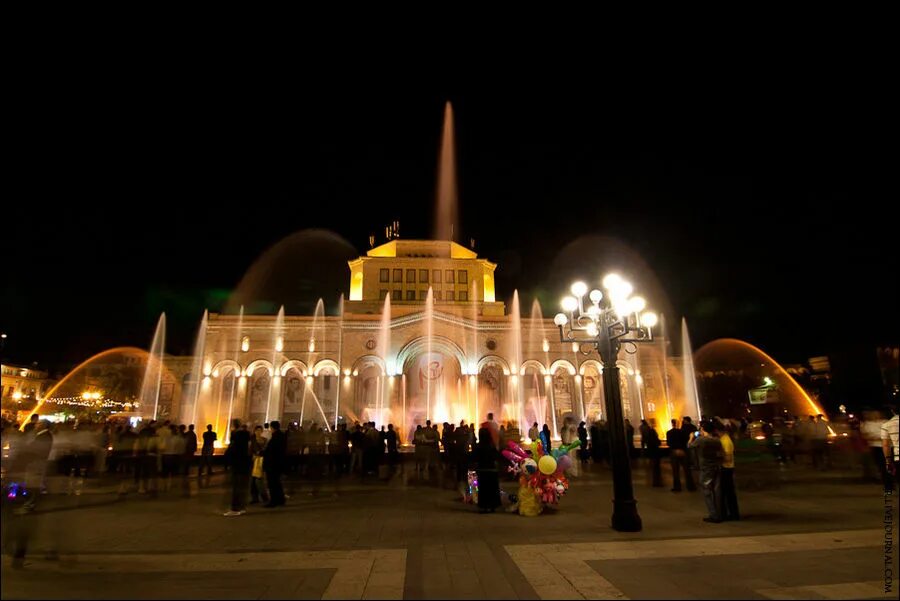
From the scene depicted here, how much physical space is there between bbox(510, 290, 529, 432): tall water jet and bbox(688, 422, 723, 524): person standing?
92.5ft

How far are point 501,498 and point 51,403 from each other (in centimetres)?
7080

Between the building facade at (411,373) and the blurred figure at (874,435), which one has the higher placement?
the building facade at (411,373)

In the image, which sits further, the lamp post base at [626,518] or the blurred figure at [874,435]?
the blurred figure at [874,435]

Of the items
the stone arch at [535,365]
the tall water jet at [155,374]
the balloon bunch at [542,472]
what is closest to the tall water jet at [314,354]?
the tall water jet at [155,374]

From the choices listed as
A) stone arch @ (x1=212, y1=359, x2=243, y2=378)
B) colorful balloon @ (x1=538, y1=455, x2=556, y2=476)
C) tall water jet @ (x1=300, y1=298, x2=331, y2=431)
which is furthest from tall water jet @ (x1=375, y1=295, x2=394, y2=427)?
colorful balloon @ (x1=538, y1=455, x2=556, y2=476)

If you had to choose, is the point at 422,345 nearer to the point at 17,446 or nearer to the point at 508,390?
the point at 508,390

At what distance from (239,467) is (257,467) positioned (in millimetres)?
1095

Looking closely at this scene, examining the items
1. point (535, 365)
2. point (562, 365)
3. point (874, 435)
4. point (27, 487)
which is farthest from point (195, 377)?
point (874, 435)

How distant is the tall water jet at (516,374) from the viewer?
38.3 m

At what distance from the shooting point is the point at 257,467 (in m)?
12.0

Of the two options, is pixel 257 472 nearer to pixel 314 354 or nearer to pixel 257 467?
pixel 257 467

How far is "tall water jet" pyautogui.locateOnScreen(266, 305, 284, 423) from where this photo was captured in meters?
38.1

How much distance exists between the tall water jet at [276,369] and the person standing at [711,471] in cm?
3422

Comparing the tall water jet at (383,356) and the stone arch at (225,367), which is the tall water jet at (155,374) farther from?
the tall water jet at (383,356)
